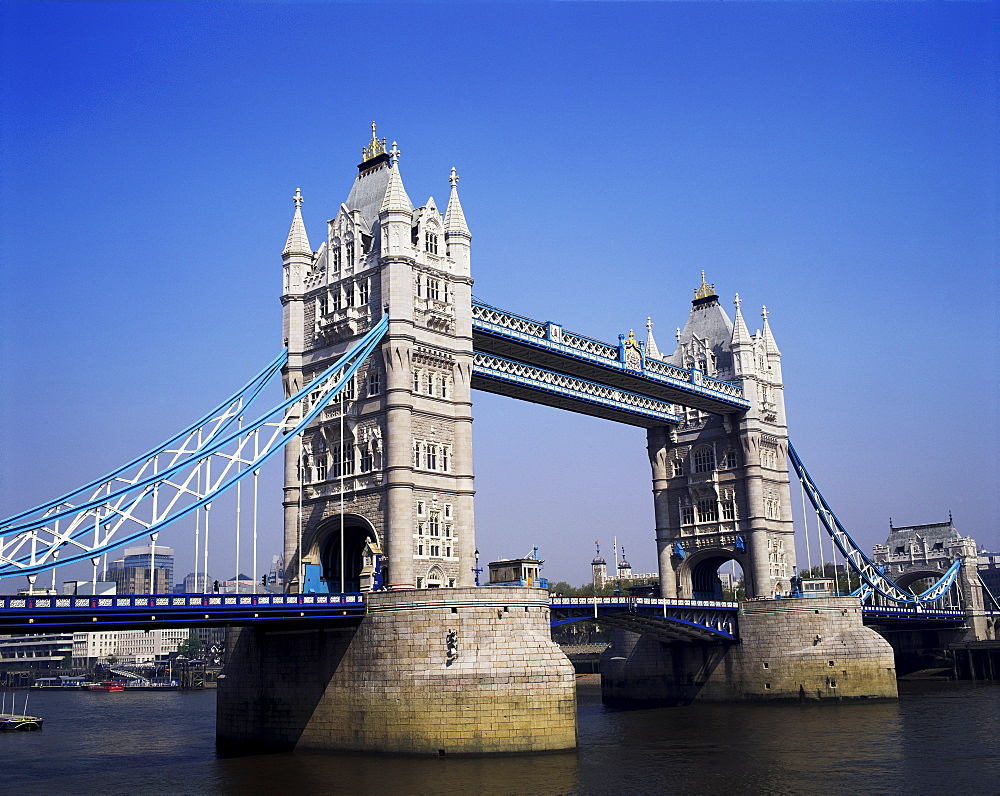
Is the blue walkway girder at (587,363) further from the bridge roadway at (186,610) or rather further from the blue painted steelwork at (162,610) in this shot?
the blue painted steelwork at (162,610)

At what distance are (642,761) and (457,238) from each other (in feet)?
104

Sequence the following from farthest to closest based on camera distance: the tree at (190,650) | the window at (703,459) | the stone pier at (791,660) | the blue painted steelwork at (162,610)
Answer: the tree at (190,650), the window at (703,459), the stone pier at (791,660), the blue painted steelwork at (162,610)

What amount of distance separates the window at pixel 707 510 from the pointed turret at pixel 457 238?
36528 millimetres

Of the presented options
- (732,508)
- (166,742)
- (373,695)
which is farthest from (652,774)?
(732,508)

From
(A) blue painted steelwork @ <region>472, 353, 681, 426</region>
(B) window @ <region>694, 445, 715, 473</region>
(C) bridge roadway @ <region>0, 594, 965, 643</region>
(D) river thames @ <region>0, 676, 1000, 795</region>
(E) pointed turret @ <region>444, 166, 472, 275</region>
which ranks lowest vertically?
(D) river thames @ <region>0, 676, 1000, 795</region>

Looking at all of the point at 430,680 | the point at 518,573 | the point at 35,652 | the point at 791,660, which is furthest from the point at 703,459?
the point at 35,652

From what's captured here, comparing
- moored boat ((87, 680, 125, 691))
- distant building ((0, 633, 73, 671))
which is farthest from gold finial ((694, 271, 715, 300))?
distant building ((0, 633, 73, 671))

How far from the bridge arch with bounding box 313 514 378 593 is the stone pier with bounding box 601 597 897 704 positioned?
105 feet

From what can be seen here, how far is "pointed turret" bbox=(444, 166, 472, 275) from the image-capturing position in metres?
62.6

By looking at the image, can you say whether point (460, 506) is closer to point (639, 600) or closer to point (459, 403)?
point (459, 403)

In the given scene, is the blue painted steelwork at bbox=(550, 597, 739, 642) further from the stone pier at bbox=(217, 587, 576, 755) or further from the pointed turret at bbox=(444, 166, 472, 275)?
the pointed turret at bbox=(444, 166, 472, 275)

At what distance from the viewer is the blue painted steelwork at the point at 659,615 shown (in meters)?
63.8

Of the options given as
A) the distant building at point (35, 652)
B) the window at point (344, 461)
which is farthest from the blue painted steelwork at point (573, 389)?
the distant building at point (35, 652)

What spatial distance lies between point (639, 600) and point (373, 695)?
82.6 feet
